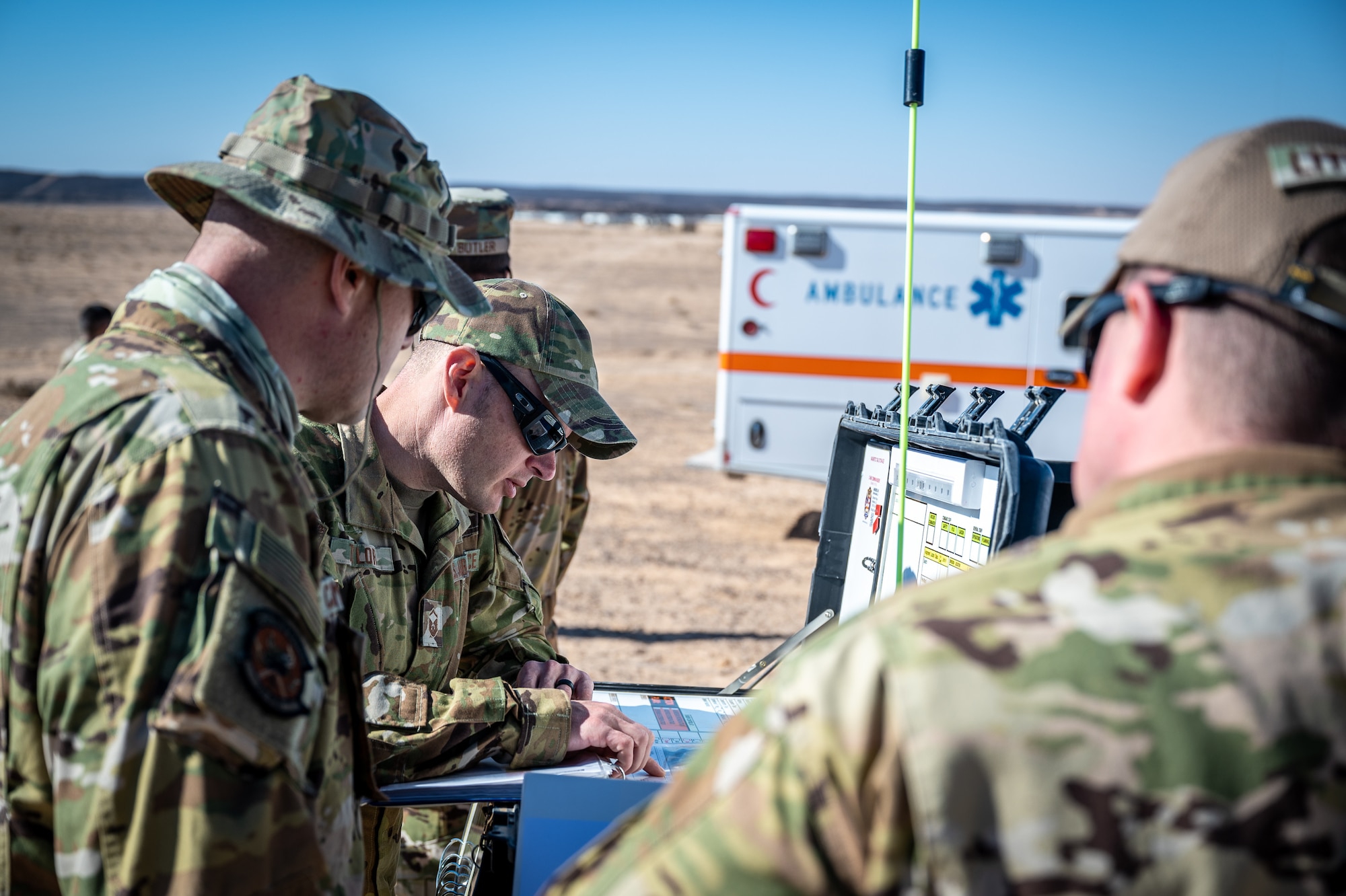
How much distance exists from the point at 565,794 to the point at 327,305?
0.86 m

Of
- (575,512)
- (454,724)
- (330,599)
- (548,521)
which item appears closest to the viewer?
(330,599)

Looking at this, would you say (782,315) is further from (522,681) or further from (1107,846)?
(1107,846)

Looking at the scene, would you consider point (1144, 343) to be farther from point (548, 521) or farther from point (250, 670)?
point (548, 521)

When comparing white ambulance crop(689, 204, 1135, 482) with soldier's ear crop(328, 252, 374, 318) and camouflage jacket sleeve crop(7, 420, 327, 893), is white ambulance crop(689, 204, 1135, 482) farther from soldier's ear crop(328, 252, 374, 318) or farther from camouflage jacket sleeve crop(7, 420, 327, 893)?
camouflage jacket sleeve crop(7, 420, 327, 893)

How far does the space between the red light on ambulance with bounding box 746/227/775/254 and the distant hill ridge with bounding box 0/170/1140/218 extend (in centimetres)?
3725


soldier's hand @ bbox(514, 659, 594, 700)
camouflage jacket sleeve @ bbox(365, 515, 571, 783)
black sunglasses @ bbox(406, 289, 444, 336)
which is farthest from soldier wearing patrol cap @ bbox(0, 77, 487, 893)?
soldier's hand @ bbox(514, 659, 594, 700)

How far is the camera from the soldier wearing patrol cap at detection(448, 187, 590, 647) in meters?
4.23

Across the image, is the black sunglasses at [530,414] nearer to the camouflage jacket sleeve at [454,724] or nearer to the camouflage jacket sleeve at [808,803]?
the camouflage jacket sleeve at [454,724]

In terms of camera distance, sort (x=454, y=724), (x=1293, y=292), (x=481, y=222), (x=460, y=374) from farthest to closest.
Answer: (x=481, y=222)
(x=460, y=374)
(x=454, y=724)
(x=1293, y=292)

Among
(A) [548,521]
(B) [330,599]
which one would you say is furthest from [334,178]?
(A) [548,521]

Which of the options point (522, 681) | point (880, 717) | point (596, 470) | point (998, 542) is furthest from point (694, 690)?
point (596, 470)

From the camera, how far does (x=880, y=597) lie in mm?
2529

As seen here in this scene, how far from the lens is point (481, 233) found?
466cm

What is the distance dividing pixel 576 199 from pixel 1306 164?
15085cm
